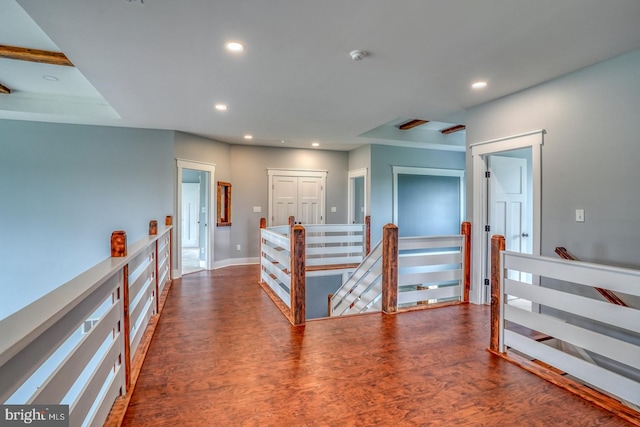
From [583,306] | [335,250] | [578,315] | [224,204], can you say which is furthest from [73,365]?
[224,204]

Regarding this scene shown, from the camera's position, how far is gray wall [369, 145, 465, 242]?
6.61 m

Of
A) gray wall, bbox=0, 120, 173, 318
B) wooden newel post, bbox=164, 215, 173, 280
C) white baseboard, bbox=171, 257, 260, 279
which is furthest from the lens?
white baseboard, bbox=171, 257, 260, 279

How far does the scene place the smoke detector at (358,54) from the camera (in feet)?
8.89

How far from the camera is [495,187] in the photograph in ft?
13.7

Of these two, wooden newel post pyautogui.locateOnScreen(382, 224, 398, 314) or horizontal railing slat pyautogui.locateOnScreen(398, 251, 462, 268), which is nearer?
wooden newel post pyautogui.locateOnScreen(382, 224, 398, 314)

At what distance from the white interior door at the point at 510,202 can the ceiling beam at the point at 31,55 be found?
5.09m

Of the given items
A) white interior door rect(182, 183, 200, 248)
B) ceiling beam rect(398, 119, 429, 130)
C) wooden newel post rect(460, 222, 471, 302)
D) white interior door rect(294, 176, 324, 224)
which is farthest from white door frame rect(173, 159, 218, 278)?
wooden newel post rect(460, 222, 471, 302)

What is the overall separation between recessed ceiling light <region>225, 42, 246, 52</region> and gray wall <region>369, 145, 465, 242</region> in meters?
4.33

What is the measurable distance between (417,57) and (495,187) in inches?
89.4

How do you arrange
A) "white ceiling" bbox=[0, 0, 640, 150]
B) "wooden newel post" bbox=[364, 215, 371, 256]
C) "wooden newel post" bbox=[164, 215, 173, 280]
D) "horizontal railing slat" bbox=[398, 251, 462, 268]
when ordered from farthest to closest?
"wooden newel post" bbox=[364, 215, 371, 256] < "wooden newel post" bbox=[164, 215, 173, 280] < "horizontal railing slat" bbox=[398, 251, 462, 268] < "white ceiling" bbox=[0, 0, 640, 150]

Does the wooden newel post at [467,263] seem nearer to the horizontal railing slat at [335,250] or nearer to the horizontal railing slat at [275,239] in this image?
the horizontal railing slat at [335,250]

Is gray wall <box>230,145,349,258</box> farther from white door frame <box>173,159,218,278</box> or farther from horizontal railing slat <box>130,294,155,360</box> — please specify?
horizontal railing slat <box>130,294,155,360</box>

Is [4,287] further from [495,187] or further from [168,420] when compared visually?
[495,187]

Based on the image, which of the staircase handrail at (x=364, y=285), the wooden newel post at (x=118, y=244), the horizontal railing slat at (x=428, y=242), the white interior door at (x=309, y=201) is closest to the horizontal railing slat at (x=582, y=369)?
the horizontal railing slat at (x=428, y=242)
